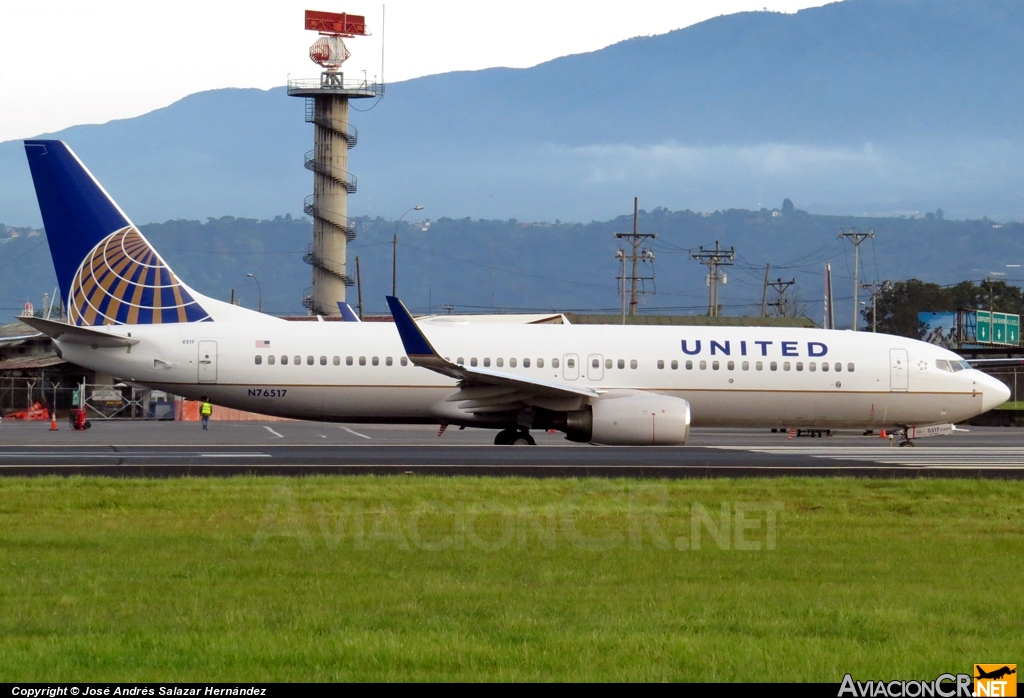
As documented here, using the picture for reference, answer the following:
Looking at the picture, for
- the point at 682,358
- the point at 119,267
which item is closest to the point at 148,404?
the point at 119,267

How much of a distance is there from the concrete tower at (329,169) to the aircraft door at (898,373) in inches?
2388

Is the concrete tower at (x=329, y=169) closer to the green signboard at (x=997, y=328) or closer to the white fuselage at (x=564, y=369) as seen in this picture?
the green signboard at (x=997, y=328)

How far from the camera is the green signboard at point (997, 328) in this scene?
81.0m

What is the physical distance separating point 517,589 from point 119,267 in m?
21.0

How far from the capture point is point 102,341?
27.3 metres

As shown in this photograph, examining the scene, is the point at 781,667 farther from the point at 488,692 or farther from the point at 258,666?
the point at 258,666

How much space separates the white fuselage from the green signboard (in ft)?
178

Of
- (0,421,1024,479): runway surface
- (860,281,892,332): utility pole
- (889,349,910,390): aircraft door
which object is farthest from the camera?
(860,281,892,332): utility pole

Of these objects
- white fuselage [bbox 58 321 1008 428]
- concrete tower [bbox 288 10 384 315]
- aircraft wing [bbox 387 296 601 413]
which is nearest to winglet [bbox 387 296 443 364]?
aircraft wing [bbox 387 296 601 413]

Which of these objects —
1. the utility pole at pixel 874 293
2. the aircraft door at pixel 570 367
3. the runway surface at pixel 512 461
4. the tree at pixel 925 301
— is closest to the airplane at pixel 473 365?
the aircraft door at pixel 570 367

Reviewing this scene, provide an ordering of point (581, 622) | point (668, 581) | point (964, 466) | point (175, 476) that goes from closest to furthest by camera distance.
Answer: point (581, 622)
point (668, 581)
point (175, 476)
point (964, 466)

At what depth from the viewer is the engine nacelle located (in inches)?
1027

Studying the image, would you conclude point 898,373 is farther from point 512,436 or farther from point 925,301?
point 925,301

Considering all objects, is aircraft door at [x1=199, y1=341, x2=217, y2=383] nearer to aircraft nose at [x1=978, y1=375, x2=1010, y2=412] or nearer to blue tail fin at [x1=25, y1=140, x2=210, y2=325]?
blue tail fin at [x1=25, y1=140, x2=210, y2=325]
